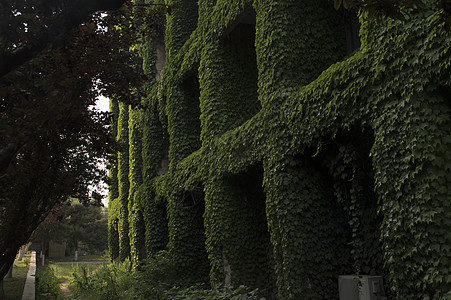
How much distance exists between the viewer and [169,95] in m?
15.1

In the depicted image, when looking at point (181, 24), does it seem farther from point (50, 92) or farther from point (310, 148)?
point (50, 92)

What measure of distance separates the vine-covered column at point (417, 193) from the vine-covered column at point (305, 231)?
202 centimetres

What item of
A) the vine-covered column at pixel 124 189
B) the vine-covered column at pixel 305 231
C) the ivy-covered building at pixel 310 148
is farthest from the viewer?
the vine-covered column at pixel 124 189

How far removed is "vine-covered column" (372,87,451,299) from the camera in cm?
536

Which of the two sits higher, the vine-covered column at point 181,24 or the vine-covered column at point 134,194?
the vine-covered column at point 181,24

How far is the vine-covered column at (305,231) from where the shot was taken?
773 cm

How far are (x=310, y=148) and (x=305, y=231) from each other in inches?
60.9

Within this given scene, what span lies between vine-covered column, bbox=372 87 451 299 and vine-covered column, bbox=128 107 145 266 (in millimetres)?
14147

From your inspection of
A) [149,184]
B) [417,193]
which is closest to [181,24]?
[149,184]

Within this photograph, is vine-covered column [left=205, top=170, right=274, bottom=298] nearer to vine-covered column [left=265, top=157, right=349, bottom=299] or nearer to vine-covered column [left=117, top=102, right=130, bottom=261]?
vine-covered column [left=265, top=157, right=349, bottom=299]

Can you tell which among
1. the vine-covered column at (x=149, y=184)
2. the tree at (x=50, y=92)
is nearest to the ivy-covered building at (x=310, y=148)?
the vine-covered column at (x=149, y=184)

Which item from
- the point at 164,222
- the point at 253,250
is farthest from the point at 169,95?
the point at 253,250

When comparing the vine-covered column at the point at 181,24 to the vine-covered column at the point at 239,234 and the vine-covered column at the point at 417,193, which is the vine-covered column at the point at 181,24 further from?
the vine-covered column at the point at 417,193

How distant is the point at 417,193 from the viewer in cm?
558
